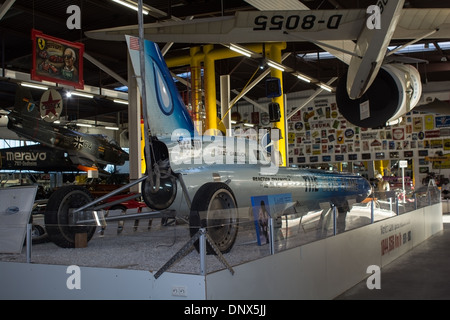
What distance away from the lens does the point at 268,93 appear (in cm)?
1192

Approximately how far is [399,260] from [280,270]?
4420 millimetres

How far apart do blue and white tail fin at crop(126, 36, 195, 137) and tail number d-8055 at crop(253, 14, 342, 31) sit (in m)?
1.38

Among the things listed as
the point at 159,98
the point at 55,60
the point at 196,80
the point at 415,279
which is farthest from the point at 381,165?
the point at 159,98

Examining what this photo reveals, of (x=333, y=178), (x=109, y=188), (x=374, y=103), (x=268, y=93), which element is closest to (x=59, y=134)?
(x=109, y=188)

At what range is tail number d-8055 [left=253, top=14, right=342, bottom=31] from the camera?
5.37 metres

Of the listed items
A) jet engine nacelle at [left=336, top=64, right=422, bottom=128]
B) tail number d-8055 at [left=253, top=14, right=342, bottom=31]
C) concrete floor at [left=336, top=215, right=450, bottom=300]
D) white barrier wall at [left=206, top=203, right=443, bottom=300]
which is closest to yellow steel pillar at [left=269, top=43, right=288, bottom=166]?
concrete floor at [left=336, top=215, right=450, bottom=300]

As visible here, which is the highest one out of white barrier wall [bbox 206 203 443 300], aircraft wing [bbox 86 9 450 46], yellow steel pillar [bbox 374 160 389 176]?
aircraft wing [bbox 86 9 450 46]

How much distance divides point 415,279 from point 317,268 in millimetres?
2254

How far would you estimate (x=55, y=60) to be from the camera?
27.5ft

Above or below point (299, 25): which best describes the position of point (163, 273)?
below

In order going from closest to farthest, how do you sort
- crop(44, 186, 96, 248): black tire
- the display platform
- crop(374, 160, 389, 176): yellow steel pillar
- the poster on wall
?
the display platform < crop(44, 186, 96, 248): black tire < the poster on wall < crop(374, 160, 389, 176): yellow steel pillar

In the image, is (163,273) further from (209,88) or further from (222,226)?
(209,88)

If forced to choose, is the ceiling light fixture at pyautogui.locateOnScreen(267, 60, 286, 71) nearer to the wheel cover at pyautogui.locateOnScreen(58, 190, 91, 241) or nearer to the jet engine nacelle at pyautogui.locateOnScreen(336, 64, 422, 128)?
the jet engine nacelle at pyautogui.locateOnScreen(336, 64, 422, 128)

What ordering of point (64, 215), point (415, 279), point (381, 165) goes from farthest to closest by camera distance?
point (381, 165) → point (415, 279) → point (64, 215)
